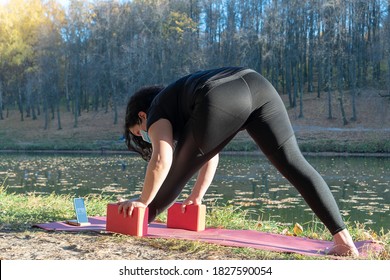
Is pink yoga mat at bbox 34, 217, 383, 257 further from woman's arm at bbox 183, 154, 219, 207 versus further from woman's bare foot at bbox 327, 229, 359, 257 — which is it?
woman's arm at bbox 183, 154, 219, 207

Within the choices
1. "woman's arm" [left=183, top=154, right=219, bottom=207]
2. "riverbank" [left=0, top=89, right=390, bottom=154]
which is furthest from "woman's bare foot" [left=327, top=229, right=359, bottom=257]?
"riverbank" [left=0, top=89, right=390, bottom=154]

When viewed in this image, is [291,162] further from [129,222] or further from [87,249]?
[87,249]

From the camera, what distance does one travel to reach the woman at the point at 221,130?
9.50 ft

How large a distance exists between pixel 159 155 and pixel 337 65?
100ft

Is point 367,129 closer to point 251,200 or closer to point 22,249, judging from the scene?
point 251,200

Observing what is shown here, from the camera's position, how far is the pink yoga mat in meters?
3.04

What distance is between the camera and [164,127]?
2953 mm

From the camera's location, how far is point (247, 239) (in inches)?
130

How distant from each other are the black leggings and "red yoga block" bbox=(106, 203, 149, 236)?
1.11 ft

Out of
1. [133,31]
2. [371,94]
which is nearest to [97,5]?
[133,31]

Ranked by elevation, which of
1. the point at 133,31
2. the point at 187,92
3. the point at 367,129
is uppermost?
the point at 133,31

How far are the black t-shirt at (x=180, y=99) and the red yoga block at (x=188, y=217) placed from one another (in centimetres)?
72

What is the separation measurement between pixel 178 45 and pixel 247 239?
108ft

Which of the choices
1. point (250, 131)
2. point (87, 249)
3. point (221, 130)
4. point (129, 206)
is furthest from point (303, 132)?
point (87, 249)
